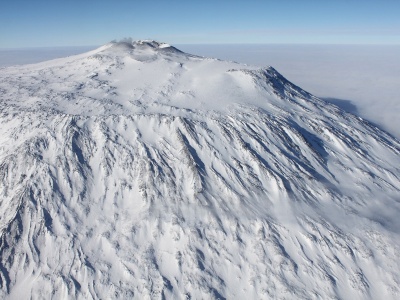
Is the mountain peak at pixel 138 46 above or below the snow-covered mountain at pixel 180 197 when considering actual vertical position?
above

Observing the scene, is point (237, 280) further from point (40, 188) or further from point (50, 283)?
point (40, 188)

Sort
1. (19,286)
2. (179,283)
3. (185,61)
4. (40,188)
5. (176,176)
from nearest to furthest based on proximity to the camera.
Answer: (19,286) < (179,283) < (40,188) < (176,176) < (185,61)

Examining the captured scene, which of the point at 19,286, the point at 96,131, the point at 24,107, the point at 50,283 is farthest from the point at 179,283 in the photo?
the point at 24,107

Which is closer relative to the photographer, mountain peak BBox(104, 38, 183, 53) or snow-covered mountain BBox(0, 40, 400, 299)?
snow-covered mountain BBox(0, 40, 400, 299)

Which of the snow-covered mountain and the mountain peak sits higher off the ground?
the mountain peak

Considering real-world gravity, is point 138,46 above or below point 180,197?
above

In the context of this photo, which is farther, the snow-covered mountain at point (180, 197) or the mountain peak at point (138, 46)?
the mountain peak at point (138, 46)

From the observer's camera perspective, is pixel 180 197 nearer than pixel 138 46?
Yes

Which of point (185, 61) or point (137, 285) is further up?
point (185, 61)
